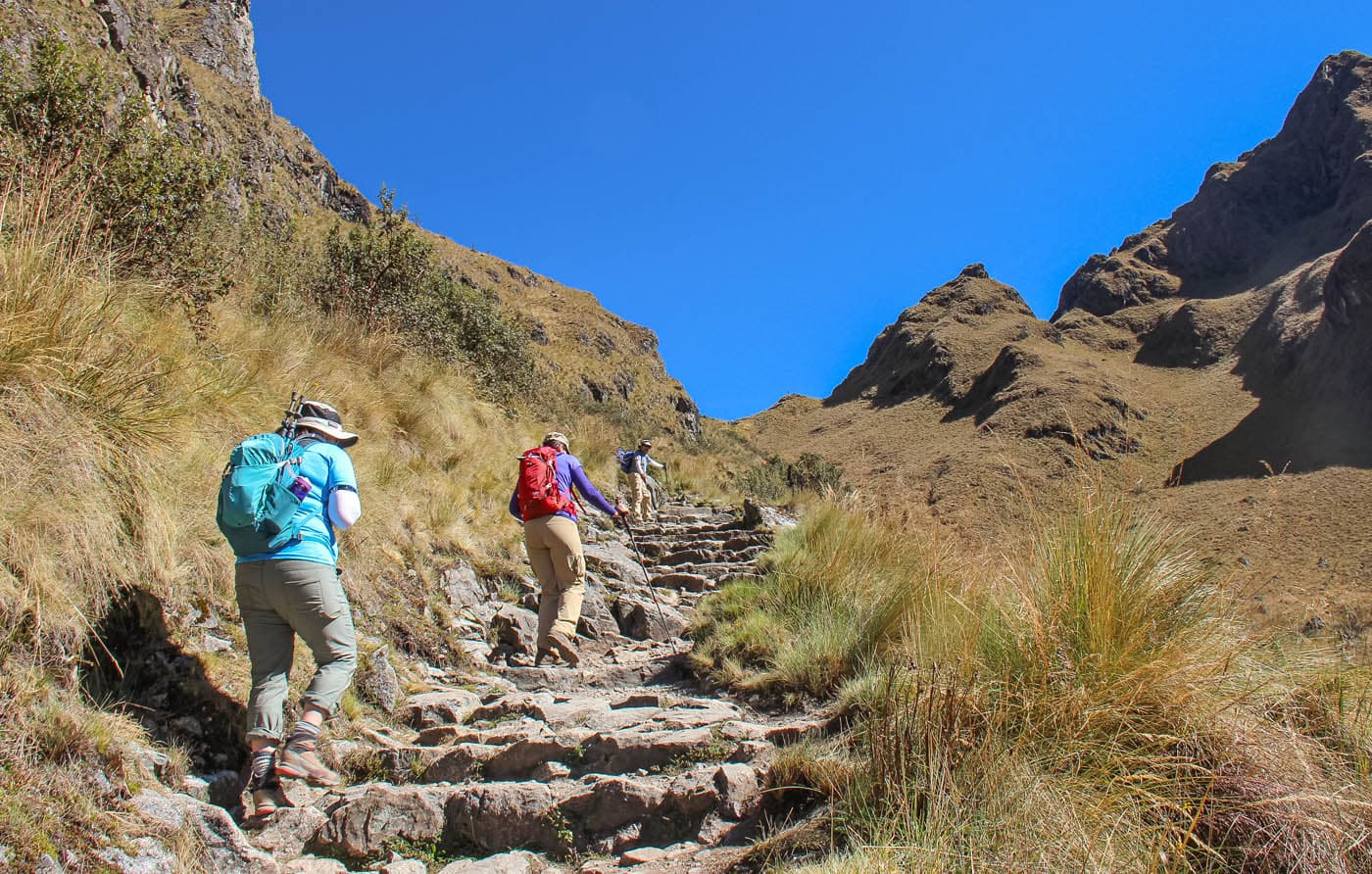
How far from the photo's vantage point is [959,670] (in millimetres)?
3047

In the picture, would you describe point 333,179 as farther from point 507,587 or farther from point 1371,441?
point 1371,441

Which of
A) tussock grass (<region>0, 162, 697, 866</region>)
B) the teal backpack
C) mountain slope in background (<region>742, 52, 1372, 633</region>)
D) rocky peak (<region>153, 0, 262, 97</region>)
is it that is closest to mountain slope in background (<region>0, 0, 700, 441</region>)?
rocky peak (<region>153, 0, 262, 97</region>)

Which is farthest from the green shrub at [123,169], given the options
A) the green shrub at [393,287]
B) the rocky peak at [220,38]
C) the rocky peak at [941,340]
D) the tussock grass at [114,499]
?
the rocky peak at [941,340]

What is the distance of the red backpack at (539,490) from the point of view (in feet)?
22.3

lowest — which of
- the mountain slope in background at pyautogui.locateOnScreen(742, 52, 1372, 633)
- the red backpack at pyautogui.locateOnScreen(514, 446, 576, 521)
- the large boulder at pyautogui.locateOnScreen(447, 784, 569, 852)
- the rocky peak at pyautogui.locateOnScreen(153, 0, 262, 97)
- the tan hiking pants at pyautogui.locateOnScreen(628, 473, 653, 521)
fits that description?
the large boulder at pyautogui.locateOnScreen(447, 784, 569, 852)

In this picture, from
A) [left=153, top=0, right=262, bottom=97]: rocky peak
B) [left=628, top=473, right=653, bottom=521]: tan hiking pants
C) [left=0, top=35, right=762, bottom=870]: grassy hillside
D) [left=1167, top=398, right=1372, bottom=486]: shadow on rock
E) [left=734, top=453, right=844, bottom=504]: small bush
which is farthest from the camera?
[left=153, top=0, right=262, bottom=97]: rocky peak

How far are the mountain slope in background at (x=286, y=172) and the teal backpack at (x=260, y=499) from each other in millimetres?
33153

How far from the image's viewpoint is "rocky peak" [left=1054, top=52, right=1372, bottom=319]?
290ft

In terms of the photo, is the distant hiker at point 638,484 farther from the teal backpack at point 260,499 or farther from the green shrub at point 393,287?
the teal backpack at point 260,499

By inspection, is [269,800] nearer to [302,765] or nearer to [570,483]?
[302,765]

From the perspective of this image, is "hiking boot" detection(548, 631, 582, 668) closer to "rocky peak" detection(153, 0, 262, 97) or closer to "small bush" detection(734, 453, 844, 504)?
"small bush" detection(734, 453, 844, 504)

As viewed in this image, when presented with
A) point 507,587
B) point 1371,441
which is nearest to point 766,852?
point 507,587

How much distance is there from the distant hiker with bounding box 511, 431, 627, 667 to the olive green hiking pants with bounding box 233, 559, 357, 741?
300 cm

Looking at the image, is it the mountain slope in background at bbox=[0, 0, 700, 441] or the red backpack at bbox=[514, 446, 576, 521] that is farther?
the mountain slope in background at bbox=[0, 0, 700, 441]
